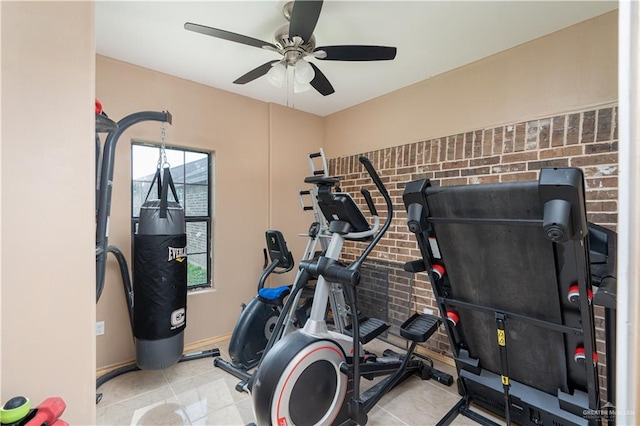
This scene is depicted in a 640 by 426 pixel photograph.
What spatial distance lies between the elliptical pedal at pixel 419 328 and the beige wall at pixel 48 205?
6.38 feet

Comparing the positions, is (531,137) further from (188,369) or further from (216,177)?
(188,369)

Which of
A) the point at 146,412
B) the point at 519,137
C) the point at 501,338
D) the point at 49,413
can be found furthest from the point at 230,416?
the point at 519,137

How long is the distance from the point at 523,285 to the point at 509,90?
1.82 meters

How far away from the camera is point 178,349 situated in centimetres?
256

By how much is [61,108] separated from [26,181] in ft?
0.66

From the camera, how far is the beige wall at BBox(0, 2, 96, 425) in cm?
69

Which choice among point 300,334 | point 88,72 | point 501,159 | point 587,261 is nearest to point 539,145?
point 501,159

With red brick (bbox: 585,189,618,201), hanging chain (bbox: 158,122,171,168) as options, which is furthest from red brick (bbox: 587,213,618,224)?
hanging chain (bbox: 158,122,171,168)

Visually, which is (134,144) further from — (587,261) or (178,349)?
(587,261)

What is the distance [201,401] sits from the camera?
7.54 ft

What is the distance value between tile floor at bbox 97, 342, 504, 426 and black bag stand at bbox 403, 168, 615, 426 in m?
0.48

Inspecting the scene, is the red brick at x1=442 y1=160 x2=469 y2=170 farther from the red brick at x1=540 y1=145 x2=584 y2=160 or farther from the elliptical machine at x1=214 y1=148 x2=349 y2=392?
the elliptical machine at x1=214 y1=148 x2=349 y2=392

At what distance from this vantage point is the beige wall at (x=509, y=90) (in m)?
2.10

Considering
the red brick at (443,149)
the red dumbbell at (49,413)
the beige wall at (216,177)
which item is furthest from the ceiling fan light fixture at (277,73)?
the red dumbbell at (49,413)
